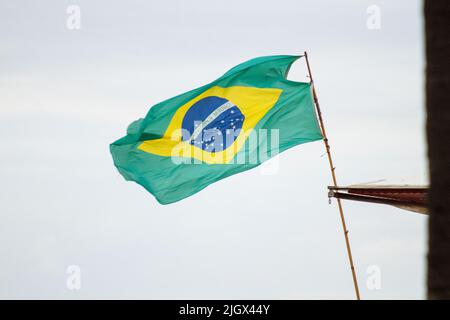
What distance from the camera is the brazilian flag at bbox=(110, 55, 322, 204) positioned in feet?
82.0

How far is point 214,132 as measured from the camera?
25609mm

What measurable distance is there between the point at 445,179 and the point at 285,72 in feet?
63.9

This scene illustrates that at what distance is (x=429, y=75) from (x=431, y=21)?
16.3 inches

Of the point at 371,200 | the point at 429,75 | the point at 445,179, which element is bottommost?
the point at 371,200

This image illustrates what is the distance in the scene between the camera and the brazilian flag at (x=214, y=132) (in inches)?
984

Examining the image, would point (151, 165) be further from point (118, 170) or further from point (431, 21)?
point (431, 21)

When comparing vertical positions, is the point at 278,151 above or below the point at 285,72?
below
